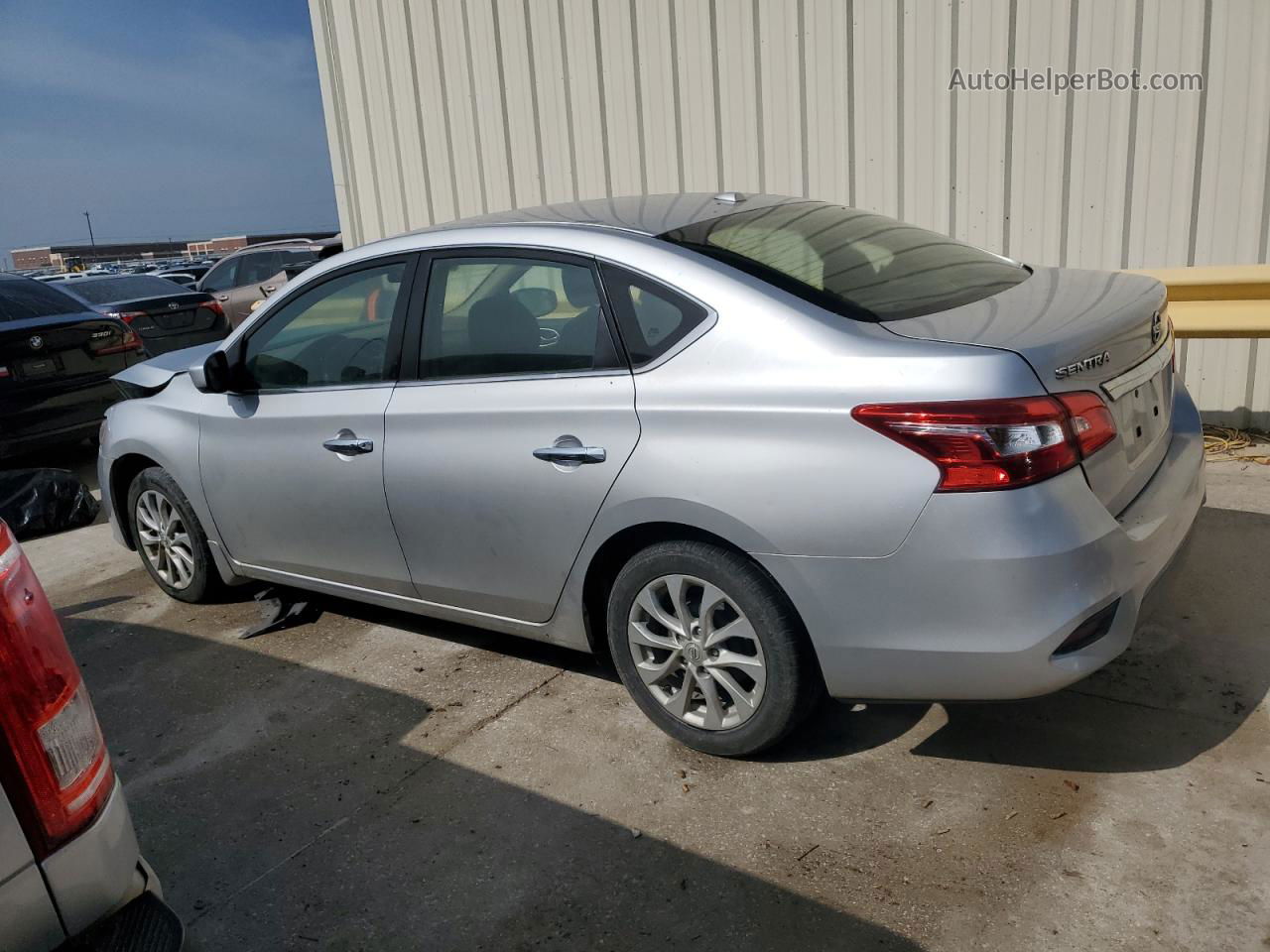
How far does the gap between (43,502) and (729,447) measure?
543 centimetres

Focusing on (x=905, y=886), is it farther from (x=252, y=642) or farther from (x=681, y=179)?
(x=681, y=179)

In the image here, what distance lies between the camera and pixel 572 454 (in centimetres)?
318

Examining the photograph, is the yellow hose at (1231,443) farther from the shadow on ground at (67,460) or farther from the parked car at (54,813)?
the shadow on ground at (67,460)

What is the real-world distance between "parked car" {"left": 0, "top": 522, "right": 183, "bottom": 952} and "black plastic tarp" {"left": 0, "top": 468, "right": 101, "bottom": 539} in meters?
5.27

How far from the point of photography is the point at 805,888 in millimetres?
2637

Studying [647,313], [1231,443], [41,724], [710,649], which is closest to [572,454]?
[647,313]

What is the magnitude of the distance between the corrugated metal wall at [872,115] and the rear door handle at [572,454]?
13.7 ft

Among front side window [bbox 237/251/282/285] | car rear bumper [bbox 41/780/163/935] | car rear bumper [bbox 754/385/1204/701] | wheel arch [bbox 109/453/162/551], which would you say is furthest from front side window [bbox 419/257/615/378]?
front side window [bbox 237/251/282/285]

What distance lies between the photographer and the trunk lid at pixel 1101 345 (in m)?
2.68

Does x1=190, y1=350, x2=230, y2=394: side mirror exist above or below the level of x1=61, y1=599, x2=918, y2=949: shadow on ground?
above

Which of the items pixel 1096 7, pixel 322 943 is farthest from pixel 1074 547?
pixel 1096 7

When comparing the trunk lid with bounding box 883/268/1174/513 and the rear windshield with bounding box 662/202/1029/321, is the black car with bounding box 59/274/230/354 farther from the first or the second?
the trunk lid with bounding box 883/268/1174/513

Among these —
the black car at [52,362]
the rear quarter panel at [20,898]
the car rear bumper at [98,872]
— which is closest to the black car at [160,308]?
the black car at [52,362]

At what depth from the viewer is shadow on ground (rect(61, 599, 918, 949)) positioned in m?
2.59
